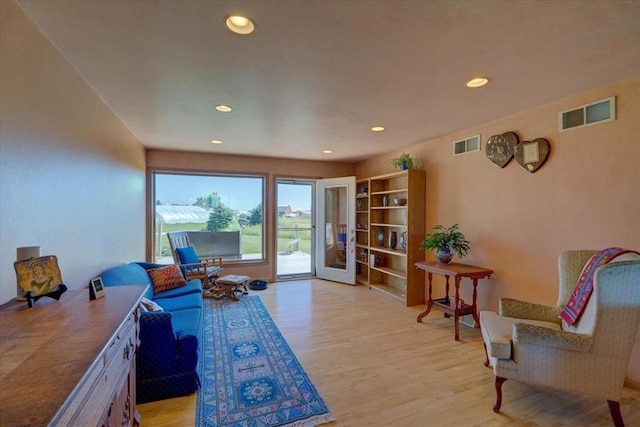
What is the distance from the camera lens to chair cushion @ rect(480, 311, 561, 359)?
199 centimetres

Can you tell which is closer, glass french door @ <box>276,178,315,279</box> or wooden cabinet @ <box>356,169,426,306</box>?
wooden cabinet @ <box>356,169,426,306</box>

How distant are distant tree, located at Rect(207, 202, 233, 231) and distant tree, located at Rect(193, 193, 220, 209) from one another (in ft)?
0.21

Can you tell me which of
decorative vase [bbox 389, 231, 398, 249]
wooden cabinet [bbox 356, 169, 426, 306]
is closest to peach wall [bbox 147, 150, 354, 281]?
wooden cabinet [bbox 356, 169, 426, 306]

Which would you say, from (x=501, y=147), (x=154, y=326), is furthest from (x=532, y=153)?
(x=154, y=326)

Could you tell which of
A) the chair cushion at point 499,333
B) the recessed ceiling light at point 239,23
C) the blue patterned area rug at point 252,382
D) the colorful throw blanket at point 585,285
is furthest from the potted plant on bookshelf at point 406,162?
the recessed ceiling light at point 239,23

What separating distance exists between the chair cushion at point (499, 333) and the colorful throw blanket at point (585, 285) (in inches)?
10.0

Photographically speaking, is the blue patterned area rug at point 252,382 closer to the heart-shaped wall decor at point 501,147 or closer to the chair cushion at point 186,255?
the chair cushion at point 186,255

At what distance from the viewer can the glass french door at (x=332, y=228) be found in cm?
566

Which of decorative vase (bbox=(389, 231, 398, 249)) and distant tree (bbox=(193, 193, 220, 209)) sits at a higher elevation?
distant tree (bbox=(193, 193, 220, 209))

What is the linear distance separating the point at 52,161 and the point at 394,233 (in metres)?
4.28

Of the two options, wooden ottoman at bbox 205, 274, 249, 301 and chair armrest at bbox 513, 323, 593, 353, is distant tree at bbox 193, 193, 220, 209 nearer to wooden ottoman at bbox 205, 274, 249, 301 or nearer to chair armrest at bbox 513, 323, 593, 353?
wooden ottoman at bbox 205, 274, 249, 301

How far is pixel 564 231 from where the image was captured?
262 cm

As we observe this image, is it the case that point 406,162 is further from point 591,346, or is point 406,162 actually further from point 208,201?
point 208,201

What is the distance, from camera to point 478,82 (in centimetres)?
229
